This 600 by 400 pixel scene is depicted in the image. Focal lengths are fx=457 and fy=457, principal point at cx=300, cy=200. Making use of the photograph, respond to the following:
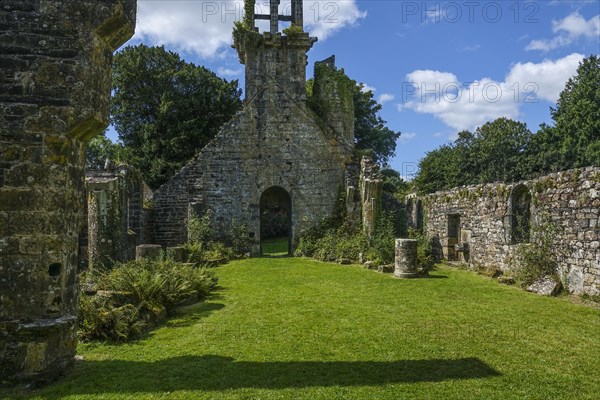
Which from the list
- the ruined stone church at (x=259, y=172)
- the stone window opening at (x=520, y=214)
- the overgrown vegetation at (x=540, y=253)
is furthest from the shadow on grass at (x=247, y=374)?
the ruined stone church at (x=259, y=172)

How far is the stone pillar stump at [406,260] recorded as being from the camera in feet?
40.6

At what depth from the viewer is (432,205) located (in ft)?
57.5

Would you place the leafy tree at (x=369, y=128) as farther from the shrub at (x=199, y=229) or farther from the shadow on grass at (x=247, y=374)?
the shadow on grass at (x=247, y=374)

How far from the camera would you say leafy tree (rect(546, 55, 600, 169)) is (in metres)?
29.2

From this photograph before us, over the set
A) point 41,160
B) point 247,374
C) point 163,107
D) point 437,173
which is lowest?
point 247,374

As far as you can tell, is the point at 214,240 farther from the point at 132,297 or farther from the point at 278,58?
the point at 132,297

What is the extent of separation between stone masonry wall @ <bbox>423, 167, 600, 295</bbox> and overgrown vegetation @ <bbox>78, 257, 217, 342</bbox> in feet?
25.9

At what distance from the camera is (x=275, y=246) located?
26422mm

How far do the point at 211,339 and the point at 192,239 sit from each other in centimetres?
1113

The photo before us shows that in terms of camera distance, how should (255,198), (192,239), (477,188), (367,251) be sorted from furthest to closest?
1. (255,198)
2. (192,239)
3. (367,251)
4. (477,188)

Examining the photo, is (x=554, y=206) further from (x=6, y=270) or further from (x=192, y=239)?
(x=192, y=239)

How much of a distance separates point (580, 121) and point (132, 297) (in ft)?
105

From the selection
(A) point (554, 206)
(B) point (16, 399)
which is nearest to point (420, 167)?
(A) point (554, 206)

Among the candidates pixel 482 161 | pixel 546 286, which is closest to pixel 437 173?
pixel 482 161
